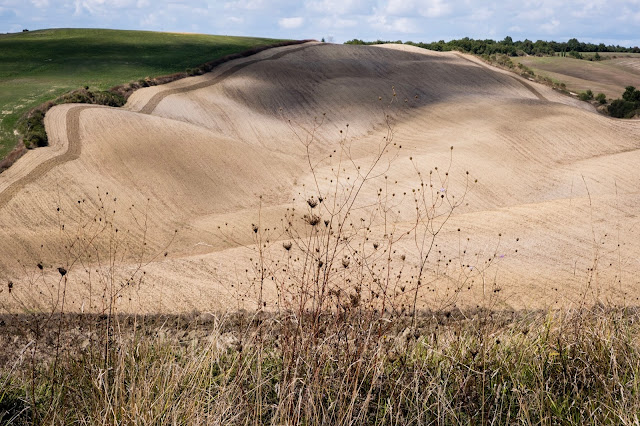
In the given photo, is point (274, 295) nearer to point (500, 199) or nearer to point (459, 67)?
point (500, 199)

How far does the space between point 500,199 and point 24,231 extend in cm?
1350

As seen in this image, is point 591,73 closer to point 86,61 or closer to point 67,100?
point 86,61

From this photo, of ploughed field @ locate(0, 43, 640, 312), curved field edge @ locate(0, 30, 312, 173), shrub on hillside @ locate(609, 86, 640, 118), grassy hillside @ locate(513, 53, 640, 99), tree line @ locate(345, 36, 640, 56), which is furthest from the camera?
tree line @ locate(345, 36, 640, 56)

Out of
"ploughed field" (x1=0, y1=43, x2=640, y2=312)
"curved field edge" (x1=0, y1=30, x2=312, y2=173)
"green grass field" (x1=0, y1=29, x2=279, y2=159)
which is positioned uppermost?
"green grass field" (x1=0, y1=29, x2=279, y2=159)

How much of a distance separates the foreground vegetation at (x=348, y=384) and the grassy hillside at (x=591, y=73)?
1686 inches

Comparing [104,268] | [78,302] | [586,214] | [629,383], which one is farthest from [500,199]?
[629,383]

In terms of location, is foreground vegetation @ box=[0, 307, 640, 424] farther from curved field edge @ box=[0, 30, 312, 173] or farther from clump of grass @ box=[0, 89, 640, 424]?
curved field edge @ box=[0, 30, 312, 173]

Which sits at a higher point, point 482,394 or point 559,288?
point 482,394

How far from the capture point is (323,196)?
61.6ft

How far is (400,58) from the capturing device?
1651 inches

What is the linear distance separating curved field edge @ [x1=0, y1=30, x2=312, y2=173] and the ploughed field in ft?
1.82

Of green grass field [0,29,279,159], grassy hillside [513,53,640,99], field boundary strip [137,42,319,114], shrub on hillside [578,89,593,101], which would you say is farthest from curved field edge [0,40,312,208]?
grassy hillside [513,53,640,99]

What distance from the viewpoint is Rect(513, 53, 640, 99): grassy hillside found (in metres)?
48.9

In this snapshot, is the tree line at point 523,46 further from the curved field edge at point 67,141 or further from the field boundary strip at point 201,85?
the curved field edge at point 67,141
